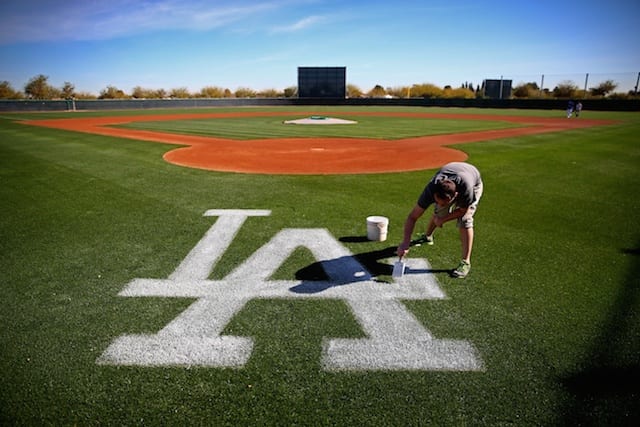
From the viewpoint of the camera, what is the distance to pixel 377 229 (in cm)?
573

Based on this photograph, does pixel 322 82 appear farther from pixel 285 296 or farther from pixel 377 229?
pixel 285 296

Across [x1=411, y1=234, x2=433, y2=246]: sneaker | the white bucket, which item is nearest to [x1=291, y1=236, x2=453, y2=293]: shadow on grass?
the white bucket

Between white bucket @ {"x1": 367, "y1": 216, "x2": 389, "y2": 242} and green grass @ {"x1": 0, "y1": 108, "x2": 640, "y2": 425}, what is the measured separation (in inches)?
4.1

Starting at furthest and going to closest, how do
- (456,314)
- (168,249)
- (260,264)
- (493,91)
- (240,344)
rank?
(493,91) < (168,249) < (260,264) < (456,314) < (240,344)

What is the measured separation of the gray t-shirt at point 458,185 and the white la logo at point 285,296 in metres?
0.99

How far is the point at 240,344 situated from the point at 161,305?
1.15 metres

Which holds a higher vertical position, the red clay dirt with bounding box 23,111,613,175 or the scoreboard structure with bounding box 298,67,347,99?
the scoreboard structure with bounding box 298,67,347,99

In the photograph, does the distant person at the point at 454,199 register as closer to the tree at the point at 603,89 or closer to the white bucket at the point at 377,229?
the white bucket at the point at 377,229

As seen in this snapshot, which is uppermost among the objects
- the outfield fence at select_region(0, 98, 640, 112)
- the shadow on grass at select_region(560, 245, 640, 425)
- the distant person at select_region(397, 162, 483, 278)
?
the outfield fence at select_region(0, 98, 640, 112)

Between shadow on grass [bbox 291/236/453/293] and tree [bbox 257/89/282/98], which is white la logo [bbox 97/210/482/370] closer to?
shadow on grass [bbox 291/236/453/293]

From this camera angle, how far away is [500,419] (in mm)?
2695

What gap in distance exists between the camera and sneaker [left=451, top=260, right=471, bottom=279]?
15.4 feet

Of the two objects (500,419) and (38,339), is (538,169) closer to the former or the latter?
(500,419)

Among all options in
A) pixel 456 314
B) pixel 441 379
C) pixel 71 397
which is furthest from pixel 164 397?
pixel 456 314
